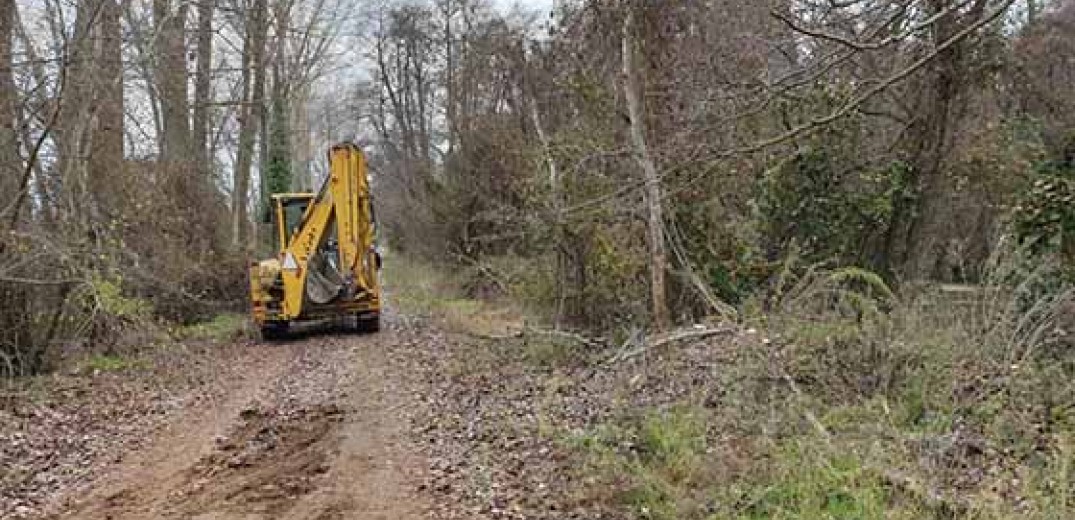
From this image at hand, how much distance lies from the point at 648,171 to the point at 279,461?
564 centimetres

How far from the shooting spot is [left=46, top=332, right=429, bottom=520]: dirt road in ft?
21.8

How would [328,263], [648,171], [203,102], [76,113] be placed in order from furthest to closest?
[203,102] → [328,263] → [76,113] → [648,171]

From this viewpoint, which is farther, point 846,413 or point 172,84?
point 172,84

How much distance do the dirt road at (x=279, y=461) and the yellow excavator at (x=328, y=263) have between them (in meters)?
3.58

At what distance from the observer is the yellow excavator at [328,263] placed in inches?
589

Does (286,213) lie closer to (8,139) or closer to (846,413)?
(8,139)

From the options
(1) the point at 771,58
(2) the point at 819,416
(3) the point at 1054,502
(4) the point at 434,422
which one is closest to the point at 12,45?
A: (4) the point at 434,422

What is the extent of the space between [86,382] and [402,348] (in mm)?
4296

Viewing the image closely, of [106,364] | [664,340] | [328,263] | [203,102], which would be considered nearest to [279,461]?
[664,340]

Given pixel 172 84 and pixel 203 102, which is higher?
pixel 203 102

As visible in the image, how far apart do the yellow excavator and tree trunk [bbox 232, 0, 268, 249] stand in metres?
7.48

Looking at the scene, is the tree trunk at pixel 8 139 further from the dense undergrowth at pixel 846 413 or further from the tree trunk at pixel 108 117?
the dense undergrowth at pixel 846 413

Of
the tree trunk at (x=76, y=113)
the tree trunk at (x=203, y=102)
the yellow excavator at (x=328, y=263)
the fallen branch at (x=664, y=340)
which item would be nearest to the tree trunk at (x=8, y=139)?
the tree trunk at (x=76, y=113)

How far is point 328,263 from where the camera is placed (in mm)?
15406
